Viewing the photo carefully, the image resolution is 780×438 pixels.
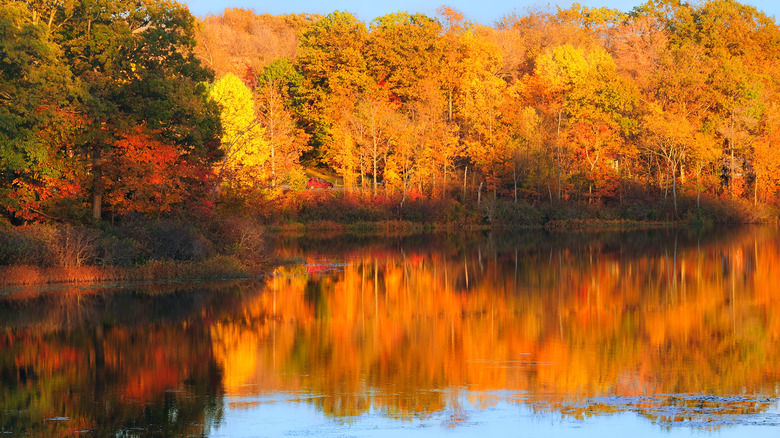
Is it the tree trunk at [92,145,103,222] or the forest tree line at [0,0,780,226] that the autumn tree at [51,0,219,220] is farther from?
the forest tree line at [0,0,780,226]

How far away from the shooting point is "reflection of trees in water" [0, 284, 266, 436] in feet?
43.8

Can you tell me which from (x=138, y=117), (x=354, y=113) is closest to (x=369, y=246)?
(x=138, y=117)

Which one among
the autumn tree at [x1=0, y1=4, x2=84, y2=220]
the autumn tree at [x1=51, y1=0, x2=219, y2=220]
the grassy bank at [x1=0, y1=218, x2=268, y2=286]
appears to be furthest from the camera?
the autumn tree at [x1=51, y1=0, x2=219, y2=220]

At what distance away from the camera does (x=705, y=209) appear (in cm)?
6844

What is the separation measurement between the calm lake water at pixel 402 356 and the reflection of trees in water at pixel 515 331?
8 cm

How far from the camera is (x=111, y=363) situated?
57.7 ft

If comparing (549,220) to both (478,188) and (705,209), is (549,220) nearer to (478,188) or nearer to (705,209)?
(478,188)

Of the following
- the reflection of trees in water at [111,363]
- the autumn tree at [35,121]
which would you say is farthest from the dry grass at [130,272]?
the autumn tree at [35,121]

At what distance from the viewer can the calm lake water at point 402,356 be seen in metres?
13.2

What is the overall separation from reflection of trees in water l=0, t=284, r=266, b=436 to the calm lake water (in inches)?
2.3

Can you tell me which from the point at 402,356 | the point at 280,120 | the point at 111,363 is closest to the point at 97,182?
the point at 111,363

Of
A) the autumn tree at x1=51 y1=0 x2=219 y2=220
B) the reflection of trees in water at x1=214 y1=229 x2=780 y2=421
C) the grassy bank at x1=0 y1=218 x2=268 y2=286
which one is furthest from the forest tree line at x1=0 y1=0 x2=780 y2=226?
the reflection of trees in water at x1=214 y1=229 x2=780 y2=421

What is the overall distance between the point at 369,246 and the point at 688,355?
105 ft

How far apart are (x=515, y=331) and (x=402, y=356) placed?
395 cm
